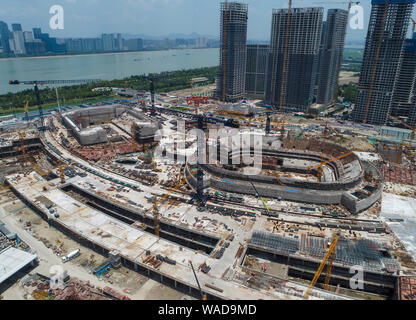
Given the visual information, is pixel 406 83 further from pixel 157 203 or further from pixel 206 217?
pixel 157 203

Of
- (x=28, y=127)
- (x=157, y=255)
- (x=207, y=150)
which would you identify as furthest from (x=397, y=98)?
(x=28, y=127)

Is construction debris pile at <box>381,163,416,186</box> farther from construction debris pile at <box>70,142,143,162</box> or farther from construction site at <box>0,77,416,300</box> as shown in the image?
construction debris pile at <box>70,142,143,162</box>

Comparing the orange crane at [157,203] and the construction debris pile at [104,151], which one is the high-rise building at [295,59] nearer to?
the construction debris pile at [104,151]

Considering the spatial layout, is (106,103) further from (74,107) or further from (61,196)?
(61,196)

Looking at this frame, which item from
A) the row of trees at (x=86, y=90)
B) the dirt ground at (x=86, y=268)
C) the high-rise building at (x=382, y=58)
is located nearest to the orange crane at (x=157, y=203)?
the dirt ground at (x=86, y=268)

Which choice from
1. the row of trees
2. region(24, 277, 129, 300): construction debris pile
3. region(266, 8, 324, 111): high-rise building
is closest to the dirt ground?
region(24, 277, 129, 300): construction debris pile

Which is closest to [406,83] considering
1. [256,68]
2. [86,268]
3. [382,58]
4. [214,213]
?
[382,58]

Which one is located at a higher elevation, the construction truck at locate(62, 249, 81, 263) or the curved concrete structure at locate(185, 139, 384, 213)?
the curved concrete structure at locate(185, 139, 384, 213)
